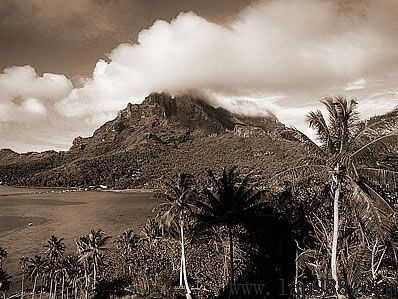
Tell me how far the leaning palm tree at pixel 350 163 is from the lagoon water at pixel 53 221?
4171 centimetres

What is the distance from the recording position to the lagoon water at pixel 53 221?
6175cm

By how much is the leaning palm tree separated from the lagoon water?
137 ft

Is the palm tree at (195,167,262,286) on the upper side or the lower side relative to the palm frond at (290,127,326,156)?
lower

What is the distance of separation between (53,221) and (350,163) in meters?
85.4

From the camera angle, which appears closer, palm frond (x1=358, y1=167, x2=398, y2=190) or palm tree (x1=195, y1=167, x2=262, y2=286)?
palm frond (x1=358, y1=167, x2=398, y2=190)

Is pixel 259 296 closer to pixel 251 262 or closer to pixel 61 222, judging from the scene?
pixel 251 262

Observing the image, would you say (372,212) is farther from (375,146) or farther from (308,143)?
(308,143)

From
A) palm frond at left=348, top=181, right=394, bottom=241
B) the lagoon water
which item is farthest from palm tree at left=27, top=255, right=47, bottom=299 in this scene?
palm frond at left=348, top=181, right=394, bottom=241

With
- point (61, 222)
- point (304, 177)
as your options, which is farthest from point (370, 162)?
point (61, 222)

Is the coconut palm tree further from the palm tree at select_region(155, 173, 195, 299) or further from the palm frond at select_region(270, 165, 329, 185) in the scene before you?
the palm frond at select_region(270, 165, 329, 185)

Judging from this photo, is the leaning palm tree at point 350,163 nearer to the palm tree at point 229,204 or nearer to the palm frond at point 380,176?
the palm frond at point 380,176

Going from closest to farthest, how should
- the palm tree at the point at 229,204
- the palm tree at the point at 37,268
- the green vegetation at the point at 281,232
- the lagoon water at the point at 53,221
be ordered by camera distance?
the green vegetation at the point at 281,232 → the palm tree at the point at 229,204 → the palm tree at the point at 37,268 → the lagoon water at the point at 53,221

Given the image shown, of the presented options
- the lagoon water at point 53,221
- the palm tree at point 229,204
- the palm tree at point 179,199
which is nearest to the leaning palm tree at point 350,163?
the palm tree at point 229,204

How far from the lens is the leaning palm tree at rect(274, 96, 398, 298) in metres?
12.6
